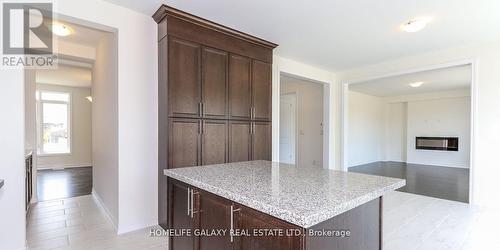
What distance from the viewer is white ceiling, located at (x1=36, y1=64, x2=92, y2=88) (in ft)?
17.1

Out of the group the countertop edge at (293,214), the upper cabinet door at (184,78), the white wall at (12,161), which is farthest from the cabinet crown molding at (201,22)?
the countertop edge at (293,214)

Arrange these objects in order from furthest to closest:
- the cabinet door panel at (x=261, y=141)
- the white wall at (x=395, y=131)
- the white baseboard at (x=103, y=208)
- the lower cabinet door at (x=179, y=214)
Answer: the white wall at (x=395, y=131) < the cabinet door panel at (x=261, y=141) < the white baseboard at (x=103, y=208) < the lower cabinet door at (x=179, y=214)

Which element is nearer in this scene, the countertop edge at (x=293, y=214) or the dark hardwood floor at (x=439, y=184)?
the countertop edge at (x=293, y=214)

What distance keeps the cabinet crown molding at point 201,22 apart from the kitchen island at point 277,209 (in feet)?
5.88

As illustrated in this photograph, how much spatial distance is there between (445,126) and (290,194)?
29.6 ft

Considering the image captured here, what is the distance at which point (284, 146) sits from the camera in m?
7.04

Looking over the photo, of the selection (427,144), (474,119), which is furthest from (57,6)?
(427,144)

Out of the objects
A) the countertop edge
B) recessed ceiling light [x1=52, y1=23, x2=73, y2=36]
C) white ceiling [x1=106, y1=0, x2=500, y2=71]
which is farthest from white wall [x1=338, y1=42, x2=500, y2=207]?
recessed ceiling light [x1=52, y1=23, x2=73, y2=36]

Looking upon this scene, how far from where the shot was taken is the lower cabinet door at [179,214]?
164 centimetres

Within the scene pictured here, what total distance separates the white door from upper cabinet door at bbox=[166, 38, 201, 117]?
171 inches

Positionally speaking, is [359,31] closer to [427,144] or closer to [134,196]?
[134,196]

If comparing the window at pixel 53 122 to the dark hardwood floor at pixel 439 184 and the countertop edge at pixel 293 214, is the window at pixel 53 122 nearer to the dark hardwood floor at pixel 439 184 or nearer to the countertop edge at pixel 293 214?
the countertop edge at pixel 293 214

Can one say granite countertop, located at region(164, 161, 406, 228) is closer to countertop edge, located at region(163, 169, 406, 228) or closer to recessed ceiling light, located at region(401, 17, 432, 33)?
countertop edge, located at region(163, 169, 406, 228)

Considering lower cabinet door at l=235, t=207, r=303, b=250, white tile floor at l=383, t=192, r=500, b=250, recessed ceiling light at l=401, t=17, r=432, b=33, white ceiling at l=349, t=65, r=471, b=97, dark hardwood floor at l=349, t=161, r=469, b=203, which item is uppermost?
recessed ceiling light at l=401, t=17, r=432, b=33
